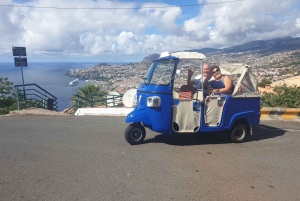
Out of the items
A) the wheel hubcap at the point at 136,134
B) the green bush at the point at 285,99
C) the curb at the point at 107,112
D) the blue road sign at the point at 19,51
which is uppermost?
the blue road sign at the point at 19,51

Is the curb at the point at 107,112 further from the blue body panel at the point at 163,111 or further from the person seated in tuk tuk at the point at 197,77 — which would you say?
the person seated in tuk tuk at the point at 197,77

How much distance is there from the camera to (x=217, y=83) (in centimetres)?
633

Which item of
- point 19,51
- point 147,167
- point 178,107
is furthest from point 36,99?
point 147,167

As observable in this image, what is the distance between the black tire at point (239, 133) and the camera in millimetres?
Result: 6145

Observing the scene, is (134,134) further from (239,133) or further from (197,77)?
(239,133)

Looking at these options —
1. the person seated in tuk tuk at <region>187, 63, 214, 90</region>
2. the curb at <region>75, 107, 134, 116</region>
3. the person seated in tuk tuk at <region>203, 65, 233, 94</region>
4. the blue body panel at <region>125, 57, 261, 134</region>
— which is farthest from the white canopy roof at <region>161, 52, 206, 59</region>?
the curb at <region>75, 107, 134, 116</region>

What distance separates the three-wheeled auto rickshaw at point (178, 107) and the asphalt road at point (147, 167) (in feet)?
1.49

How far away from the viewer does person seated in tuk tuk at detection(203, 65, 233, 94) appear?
607 cm

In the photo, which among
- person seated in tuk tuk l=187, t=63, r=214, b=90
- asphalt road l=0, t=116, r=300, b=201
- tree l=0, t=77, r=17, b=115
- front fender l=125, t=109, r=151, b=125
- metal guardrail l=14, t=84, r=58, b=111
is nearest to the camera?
asphalt road l=0, t=116, r=300, b=201

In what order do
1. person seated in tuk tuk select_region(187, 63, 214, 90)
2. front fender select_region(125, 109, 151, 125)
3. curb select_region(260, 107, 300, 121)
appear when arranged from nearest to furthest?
front fender select_region(125, 109, 151, 125) → person seated in tuk tuk select_region(187, 63, 214, 90) → curb select_region(260, 107, 300, 121)

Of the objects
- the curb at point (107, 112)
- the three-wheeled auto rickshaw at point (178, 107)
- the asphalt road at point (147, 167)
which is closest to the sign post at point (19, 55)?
the curb at point (107, 112)

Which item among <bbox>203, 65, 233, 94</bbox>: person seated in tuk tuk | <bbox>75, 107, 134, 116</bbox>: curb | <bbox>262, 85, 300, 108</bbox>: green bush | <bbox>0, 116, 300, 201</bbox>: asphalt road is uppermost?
<bbox>203, 65, 233, 94</bbox>: person seated in tuk tuk

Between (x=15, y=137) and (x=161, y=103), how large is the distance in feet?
13.8

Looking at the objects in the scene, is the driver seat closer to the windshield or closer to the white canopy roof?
the windshield
